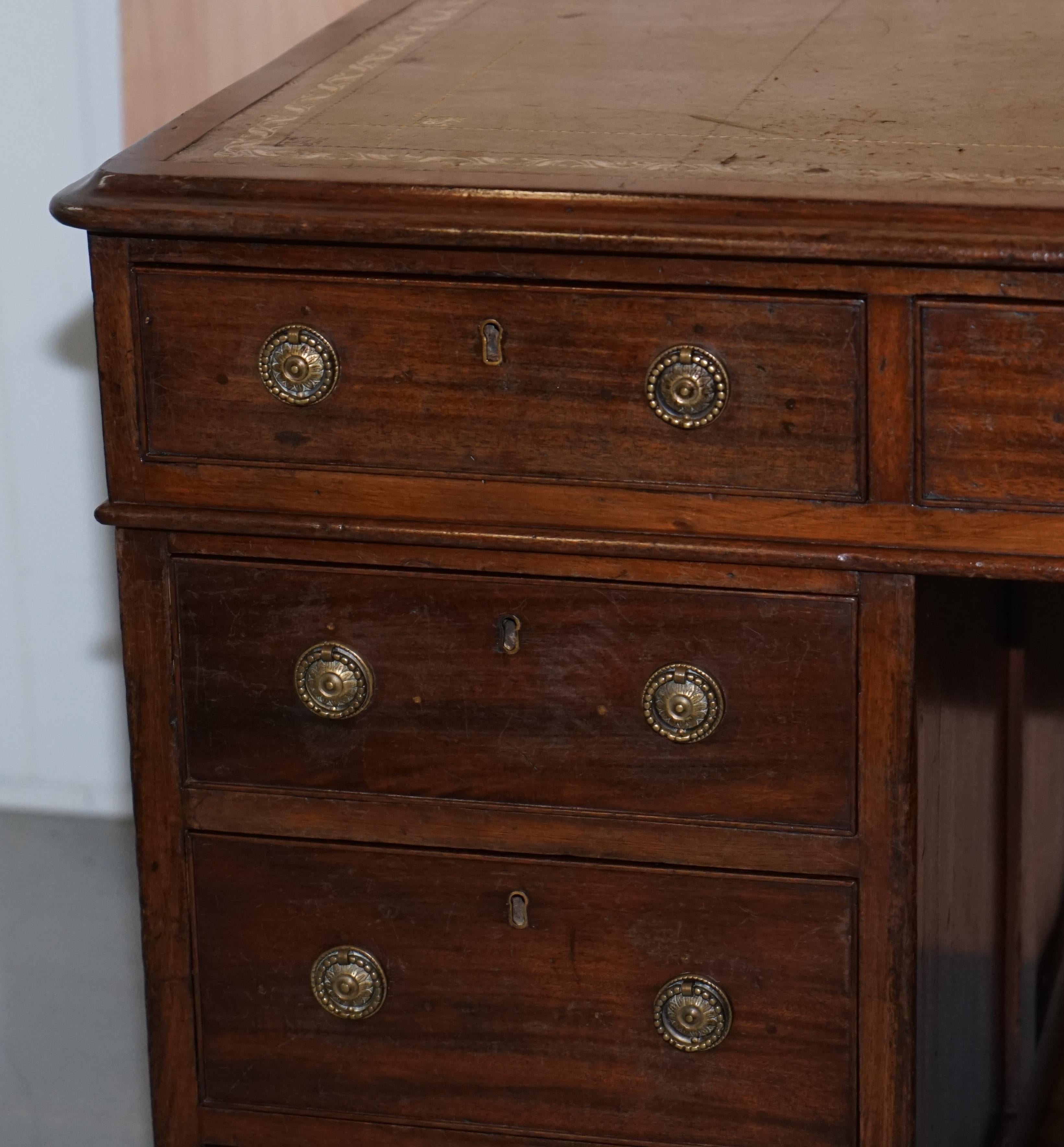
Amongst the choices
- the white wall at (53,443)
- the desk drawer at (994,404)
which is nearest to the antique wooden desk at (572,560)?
the desk drawer at (994,404)

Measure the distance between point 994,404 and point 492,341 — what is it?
0.33m

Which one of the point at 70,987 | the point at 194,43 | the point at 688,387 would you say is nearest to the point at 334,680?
the point at 688,387

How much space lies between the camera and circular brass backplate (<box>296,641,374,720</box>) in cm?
139

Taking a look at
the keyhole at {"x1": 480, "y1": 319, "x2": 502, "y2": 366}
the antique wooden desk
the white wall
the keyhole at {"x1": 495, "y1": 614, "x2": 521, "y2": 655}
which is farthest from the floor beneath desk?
the keyhole at {"x1": 480, "y1": 319, "x2": 502, "y2": 366}

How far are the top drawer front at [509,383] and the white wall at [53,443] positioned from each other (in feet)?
3.51

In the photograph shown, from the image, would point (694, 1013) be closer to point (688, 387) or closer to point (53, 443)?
point (688, 387)

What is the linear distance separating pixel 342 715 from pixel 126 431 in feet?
0.83

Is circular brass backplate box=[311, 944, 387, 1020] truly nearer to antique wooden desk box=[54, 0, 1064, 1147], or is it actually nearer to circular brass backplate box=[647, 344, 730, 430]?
antique wooden desk box=[54, 0, 1064, 1147]

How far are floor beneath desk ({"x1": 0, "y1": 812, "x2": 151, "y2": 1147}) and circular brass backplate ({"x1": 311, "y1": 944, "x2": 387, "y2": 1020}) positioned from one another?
2.11 ft

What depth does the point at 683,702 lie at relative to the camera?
1339 mm

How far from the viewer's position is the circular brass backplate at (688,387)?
126 centimetres

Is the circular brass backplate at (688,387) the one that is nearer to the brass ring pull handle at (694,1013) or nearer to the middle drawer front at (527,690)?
the middle drawer front at (527,690)

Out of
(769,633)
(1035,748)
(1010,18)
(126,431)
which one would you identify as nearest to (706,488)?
(769,633)

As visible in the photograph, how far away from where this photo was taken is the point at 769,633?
1.32 m
